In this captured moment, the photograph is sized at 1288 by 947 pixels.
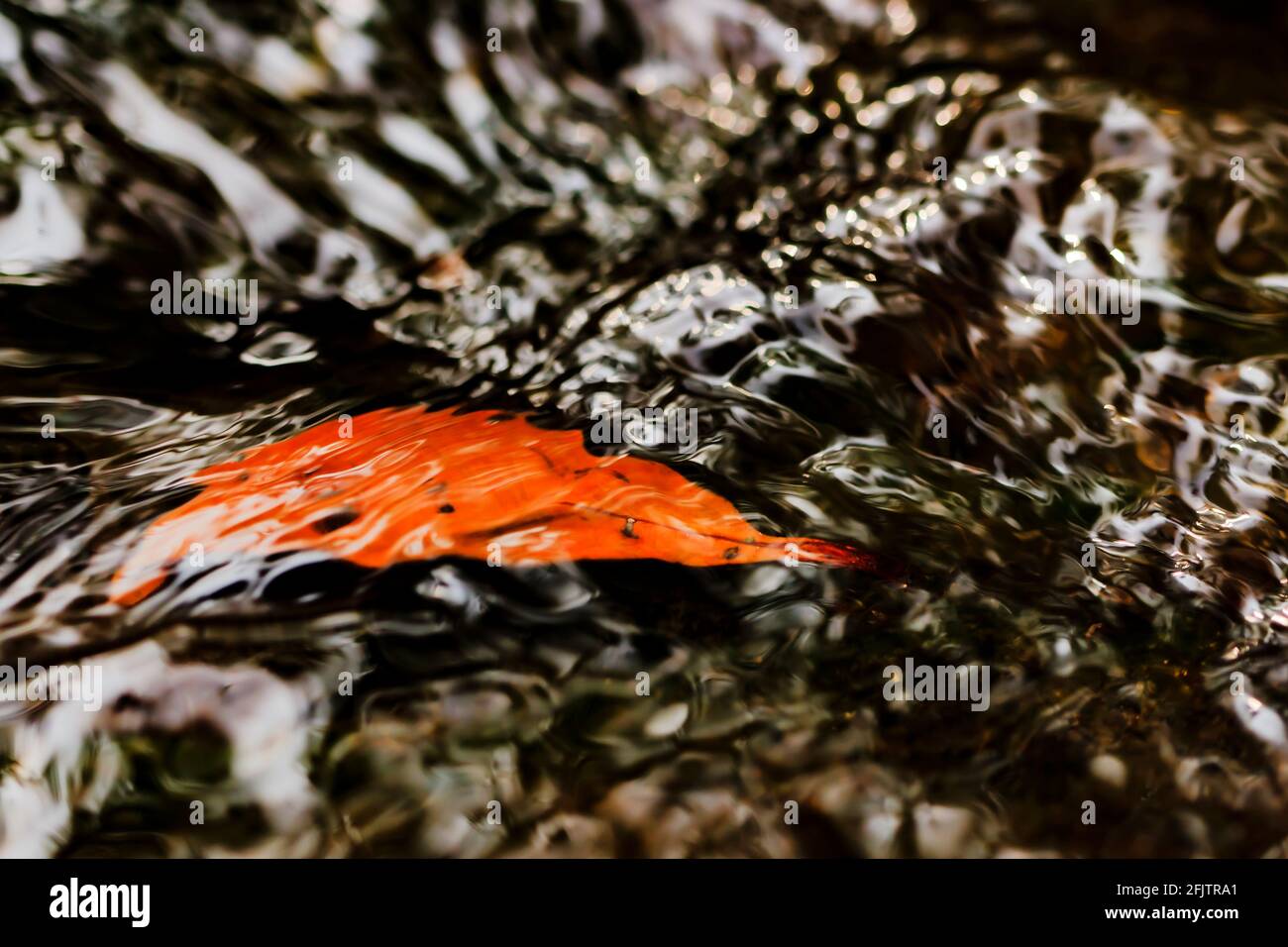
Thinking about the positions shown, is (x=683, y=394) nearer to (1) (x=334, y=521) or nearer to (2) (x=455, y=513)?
(2) (x=455, y=513)

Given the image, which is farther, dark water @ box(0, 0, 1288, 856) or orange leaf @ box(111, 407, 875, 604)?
orange leaf @ box(111, 407, 875, 604)

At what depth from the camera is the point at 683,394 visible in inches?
64.1

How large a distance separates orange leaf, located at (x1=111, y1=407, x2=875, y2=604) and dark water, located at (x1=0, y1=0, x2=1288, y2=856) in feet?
0.12

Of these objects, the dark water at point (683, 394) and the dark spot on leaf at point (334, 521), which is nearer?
the dark water at point (683, 394)

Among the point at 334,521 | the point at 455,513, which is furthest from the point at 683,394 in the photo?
the point at 334,521

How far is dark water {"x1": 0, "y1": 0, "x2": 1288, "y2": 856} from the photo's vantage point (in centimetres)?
113

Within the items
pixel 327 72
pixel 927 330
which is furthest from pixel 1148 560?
pixel 327 72

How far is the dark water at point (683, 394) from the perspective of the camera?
44.6 inches

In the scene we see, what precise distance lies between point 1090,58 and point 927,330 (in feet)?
2.29

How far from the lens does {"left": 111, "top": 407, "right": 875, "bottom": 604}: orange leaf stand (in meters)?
1.30

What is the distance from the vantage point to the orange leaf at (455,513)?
1.30 metres

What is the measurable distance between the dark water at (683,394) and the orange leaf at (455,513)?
0.12ft

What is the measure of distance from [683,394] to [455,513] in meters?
0.46
